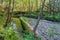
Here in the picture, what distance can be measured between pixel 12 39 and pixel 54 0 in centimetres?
980

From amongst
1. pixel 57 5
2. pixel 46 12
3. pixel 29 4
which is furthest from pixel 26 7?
pixel 57 5

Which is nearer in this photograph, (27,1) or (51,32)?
(51,32)

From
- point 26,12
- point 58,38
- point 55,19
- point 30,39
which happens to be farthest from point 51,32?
point 26,12

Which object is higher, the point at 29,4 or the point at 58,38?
the point at 29,4

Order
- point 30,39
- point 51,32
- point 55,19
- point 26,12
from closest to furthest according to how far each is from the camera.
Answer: point 30,39
point 51,32
point 55,19
point 26,12

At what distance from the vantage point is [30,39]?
4.94 m

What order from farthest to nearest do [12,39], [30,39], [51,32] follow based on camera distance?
[51,32] < [30,39] < [12,39]

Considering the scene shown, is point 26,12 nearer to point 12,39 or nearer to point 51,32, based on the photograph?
point 51,32

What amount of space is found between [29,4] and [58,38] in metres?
9.82

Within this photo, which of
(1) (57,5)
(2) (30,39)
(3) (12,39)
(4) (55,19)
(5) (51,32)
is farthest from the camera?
(1) (57,5)

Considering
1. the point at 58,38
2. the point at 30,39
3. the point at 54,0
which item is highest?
the point at 54,0

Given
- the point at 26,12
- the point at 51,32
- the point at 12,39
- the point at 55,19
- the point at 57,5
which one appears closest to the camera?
the point at 12,39

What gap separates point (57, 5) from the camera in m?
14.2

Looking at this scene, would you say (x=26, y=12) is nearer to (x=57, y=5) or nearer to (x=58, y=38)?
(x=57, y=5)
